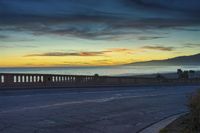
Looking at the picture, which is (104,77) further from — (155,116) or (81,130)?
(81,130)

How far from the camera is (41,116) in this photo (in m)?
14.1

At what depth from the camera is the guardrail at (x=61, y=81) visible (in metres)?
28.3

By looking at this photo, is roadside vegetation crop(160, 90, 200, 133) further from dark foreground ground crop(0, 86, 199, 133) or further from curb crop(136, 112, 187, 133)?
dark foreground ground crop(0, 86, 199, 133)

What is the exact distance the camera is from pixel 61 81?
32625 mm

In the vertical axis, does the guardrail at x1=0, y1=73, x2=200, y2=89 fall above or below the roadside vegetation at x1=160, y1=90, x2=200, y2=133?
above

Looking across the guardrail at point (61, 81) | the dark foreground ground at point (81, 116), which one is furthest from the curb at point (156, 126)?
the guardrail at point (61, 81)

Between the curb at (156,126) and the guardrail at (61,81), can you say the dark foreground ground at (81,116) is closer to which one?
the curb at (156,126)

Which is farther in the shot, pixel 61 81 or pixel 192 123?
pixel 61 81

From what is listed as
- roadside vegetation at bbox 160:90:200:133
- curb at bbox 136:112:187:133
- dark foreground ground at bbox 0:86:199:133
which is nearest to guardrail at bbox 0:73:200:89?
dark foreground ground at bbox 0:86:199:133

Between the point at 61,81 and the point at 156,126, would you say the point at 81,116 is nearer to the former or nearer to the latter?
the point at 156,126

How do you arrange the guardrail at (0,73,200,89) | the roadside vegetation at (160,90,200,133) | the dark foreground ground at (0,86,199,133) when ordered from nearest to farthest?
the roadside vegetation at (160,90,200,133) → the dark foreground ground at (0,86,199,133) → the guardrail at (0,73,200,89)

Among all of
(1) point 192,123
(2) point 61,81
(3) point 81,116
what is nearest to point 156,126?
(1) point 192,123

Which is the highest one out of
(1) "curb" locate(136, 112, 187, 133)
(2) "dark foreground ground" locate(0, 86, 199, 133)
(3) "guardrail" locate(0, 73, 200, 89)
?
(3) "guardrail" locate(0, 73, 200, 89)

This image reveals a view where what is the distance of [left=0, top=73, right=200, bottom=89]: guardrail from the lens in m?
28.3
